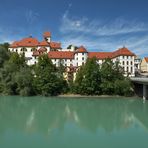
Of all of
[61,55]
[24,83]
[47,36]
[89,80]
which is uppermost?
[47,36]

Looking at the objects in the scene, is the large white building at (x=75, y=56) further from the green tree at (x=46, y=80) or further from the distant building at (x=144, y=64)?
the distant building at (x=144, y=64)

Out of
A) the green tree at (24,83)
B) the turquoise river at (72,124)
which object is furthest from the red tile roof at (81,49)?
the turquoise river at (72,124)

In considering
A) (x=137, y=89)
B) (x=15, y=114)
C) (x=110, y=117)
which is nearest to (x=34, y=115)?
(x=15, y=114)

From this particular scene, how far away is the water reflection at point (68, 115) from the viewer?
29.5 m

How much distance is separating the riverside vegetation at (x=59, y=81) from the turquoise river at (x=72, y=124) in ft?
22.0

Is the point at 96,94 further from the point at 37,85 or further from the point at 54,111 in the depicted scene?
the point at 54,111

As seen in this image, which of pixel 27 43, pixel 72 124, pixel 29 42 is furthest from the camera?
pixel 29 42

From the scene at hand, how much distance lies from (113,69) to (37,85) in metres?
15.7

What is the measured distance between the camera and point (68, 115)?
37.1 meters

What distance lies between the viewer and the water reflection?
96.6ft

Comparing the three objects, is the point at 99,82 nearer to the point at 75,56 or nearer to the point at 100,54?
the point at 75,56

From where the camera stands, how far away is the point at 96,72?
189 ft

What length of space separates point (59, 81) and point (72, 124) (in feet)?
93.0

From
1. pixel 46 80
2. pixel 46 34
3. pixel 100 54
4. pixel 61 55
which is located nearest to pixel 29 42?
pixel 46 34
